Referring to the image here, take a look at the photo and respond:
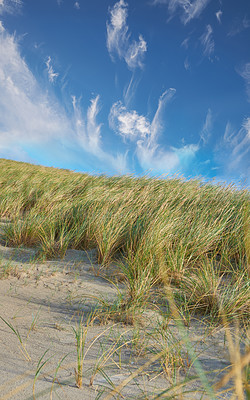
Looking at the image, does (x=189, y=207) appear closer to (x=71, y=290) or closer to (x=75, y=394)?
(x=71, y=290)

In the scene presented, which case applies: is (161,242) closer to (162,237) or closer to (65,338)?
→ (162,237)

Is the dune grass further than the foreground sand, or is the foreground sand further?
the dune grass

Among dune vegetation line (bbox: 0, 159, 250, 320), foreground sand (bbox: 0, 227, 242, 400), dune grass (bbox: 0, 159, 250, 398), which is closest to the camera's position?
foreground sand (bbox: 0, 227, 242, 400)

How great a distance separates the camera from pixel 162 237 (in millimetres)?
3033

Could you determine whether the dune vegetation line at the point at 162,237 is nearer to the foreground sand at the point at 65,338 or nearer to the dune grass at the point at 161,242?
the dune grass at the point at 161,242

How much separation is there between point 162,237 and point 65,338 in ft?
5.33

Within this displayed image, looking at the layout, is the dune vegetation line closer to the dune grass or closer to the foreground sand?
the dune grass

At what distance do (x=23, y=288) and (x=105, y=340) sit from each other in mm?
1087

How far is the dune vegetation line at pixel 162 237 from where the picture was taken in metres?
2.28

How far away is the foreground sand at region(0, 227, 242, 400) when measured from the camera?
1.27 m

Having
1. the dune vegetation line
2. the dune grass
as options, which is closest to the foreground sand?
the dune grass

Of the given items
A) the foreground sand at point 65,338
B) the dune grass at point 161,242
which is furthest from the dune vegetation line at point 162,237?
the foreground sand at point 65,338

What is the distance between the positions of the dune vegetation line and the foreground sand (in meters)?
0.28

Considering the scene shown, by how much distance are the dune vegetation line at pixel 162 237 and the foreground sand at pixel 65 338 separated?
0.28 m
